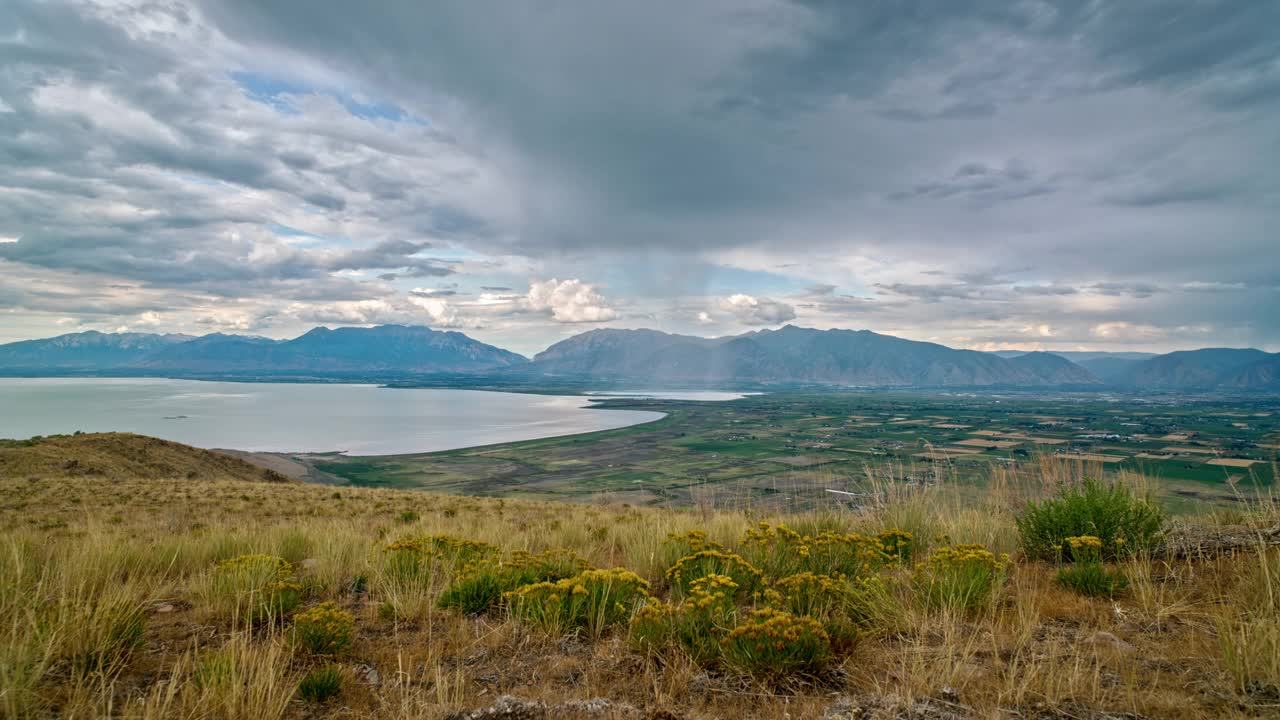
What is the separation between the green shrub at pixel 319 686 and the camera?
3.40 m

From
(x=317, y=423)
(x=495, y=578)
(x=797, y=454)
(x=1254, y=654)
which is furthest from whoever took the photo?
(x=317, y=423)

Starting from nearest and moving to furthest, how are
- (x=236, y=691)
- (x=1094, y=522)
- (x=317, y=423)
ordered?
(x=236, y=691)
(x=1094, y=522)
(x=317, y=423)

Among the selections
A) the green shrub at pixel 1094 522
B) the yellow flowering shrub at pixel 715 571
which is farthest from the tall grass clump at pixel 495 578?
the green shrub at pixel 1094 522

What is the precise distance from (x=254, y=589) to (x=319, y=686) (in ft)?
6.75

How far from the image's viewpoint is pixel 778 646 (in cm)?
350

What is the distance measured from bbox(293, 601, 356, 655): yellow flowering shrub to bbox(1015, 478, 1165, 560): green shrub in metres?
6.87

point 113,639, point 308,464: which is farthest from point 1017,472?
point 308,464

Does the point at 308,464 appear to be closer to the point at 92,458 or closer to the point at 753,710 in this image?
the point at 92,458

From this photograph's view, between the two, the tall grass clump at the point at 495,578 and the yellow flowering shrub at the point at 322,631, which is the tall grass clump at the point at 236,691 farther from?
the tall grass clump at the point at 495,578

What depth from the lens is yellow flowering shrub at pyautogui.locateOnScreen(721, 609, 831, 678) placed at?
3521 millimetres

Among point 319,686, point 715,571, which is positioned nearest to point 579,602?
point 715,571

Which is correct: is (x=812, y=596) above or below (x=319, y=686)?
above

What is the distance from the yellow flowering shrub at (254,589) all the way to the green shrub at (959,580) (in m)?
5.13

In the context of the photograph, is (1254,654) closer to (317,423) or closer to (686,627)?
(686,627)
